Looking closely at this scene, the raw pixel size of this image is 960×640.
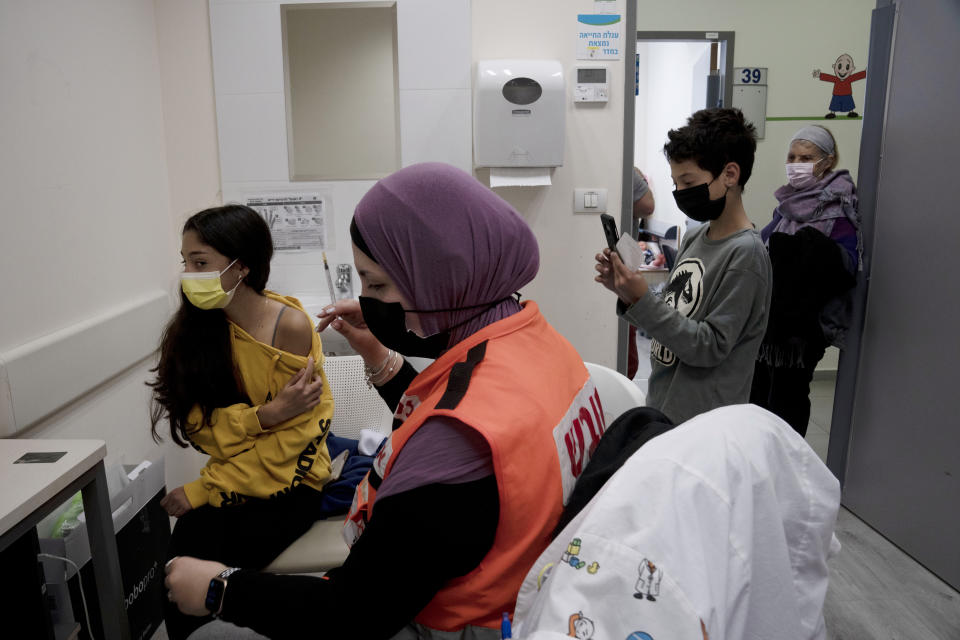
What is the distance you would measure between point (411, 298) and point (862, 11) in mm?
4443

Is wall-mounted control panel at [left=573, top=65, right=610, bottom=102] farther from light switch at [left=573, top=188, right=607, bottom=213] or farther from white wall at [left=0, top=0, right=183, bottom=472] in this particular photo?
white wall at [left=0, top=0, right=183, bottom=472]

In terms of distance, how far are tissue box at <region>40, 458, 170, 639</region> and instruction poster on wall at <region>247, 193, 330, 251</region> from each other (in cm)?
113

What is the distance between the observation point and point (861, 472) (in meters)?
2.68

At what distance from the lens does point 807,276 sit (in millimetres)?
2459

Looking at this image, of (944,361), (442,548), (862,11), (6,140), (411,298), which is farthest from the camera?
(862,11)

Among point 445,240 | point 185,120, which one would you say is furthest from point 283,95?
point 445,240

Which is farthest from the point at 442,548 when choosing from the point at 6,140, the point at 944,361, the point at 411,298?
the point at 944,361

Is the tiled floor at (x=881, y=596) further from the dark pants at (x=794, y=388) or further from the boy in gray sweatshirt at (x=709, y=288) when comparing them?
the boy in gray sweatshirt at (x=709, y=288)

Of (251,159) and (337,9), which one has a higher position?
(337,9)

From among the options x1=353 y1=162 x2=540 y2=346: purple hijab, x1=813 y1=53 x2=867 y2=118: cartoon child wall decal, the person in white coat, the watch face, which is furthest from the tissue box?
x1=813 y1=53 x2=867 y2=118: cartoon child wall decal

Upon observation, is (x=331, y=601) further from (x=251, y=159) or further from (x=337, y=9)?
(x=337, y=9)

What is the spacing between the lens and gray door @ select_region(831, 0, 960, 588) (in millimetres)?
2209

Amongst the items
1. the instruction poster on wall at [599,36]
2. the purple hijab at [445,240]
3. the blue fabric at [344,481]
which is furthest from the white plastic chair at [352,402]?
the instruction poster on wall at [599,36]

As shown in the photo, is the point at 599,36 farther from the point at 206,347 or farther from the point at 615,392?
the point at 206,347
